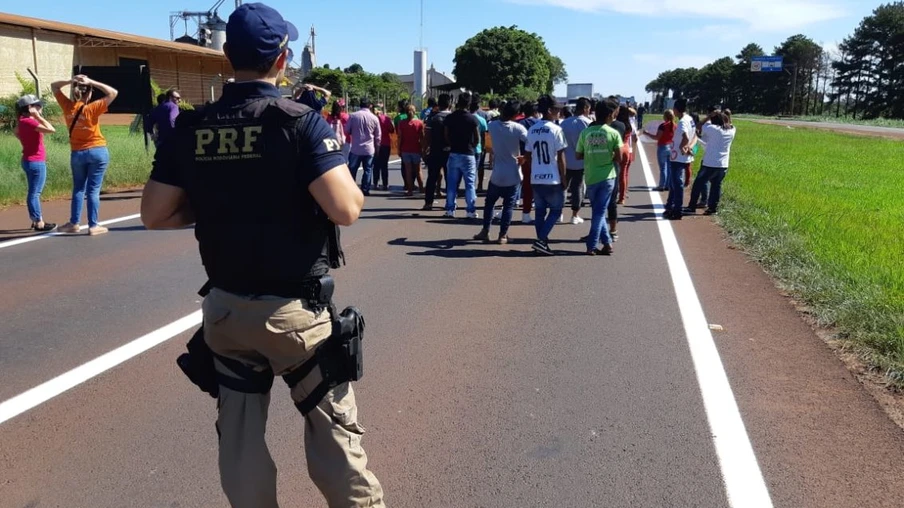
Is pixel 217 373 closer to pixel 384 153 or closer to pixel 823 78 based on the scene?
pixel 384 153

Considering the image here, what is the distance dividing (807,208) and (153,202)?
1172 centimetres

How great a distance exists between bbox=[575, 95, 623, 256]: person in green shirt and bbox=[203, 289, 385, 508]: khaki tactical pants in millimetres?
6558

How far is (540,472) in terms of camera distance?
3688 millimetres

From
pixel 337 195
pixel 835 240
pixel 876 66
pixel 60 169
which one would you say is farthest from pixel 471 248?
pixel 876 66

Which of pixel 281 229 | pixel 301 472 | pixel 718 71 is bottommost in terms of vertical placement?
pixel 301 472

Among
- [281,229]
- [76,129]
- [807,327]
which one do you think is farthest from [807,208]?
[281,229]

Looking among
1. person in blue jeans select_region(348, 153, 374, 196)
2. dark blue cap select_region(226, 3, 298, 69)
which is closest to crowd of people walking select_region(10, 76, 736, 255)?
person in blue jeans select_region(348, 153, 374, 196)

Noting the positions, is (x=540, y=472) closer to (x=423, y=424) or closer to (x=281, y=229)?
(x=423, y=424)

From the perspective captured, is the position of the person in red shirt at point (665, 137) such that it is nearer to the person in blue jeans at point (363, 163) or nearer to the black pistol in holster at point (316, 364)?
the person in blue jeans at point (363, 163)

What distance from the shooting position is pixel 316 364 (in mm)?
2605

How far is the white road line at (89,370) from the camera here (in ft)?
14.6

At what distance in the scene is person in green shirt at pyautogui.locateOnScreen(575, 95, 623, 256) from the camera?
28.3ft

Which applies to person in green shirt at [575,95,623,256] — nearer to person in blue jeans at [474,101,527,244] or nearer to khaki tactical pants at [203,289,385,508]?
person in blue jeans at [474,101,527,244]

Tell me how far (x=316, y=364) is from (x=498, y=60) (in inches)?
3165
